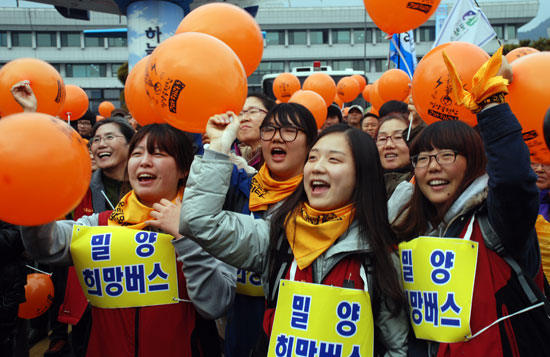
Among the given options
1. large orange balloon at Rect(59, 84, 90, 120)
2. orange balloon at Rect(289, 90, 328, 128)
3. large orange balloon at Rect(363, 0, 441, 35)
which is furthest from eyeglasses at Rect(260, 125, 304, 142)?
large orange balloon at Rect(59, 84, 90, 120)

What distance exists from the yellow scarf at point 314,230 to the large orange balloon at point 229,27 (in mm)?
1540

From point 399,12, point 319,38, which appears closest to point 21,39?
point 319,38

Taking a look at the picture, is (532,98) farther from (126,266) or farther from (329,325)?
(126,266)

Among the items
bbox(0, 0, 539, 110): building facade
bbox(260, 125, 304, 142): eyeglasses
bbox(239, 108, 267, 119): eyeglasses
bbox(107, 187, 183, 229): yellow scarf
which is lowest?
bbox(107, 187, 183, 229): yellow scarf

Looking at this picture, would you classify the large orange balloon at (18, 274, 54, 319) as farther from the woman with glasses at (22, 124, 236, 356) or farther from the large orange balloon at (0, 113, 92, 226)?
the large orange balloon at (0, 113, 92, 226)

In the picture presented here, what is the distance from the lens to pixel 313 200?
6.66ft

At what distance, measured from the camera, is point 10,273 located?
9.29ft

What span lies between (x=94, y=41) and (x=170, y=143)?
46.3 meters

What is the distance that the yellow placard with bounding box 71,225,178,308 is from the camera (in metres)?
2.27

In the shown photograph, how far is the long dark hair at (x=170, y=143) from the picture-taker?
2498 millimetres

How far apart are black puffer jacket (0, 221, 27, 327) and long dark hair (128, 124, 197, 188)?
0.88 metres

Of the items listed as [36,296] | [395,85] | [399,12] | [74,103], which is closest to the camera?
[36,296]

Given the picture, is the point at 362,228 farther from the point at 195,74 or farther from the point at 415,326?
the point at 195,74

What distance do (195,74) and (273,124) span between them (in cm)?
66
